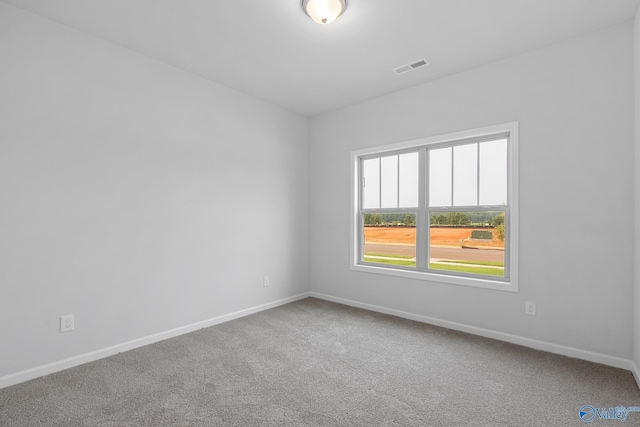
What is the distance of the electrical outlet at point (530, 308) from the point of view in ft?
9.55

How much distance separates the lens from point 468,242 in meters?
3.69

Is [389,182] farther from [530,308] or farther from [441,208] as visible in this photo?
[530,308]

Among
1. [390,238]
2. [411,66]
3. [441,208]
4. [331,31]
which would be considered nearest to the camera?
[331,31]

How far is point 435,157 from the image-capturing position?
3.71 meters

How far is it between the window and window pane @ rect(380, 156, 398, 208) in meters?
0.01

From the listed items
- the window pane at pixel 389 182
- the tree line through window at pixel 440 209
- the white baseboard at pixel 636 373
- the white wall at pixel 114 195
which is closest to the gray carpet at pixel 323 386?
the white baseboard at pixel 636 373

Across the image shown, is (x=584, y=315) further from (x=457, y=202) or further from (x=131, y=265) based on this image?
(x=131, y=265)

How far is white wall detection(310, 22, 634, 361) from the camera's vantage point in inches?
99.9

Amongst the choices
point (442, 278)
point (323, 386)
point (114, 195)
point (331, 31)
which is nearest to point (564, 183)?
point (442, 278)

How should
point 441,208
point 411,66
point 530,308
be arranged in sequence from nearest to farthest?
point 530,308 → point 411,66 → point 441,208

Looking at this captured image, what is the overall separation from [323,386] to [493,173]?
107 inches

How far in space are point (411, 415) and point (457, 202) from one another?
2363 millimetres

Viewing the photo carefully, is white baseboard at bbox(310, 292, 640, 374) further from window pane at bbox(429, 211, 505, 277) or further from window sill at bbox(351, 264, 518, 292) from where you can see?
window pane at bbox(429, 211, 505, 277)

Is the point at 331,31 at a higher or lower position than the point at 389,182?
higher
